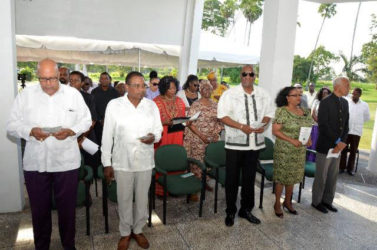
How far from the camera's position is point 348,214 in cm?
437

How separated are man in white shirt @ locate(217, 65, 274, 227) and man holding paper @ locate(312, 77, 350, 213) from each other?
978 millimetres

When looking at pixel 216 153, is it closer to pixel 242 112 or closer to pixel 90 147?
pixel 242 112

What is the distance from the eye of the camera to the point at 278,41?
522cm

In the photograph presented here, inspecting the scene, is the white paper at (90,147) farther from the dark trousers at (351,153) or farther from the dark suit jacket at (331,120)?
the dark trousers at (351,153)

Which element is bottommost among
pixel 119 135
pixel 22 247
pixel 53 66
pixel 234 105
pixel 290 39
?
pixel 22 247

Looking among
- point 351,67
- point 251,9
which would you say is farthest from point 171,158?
point 251,9

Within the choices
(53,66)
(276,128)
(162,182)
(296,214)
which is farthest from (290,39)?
(53,66)

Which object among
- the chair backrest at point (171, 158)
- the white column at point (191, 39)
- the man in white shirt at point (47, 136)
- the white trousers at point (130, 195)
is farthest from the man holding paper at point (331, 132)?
the white column at point (191, 39)

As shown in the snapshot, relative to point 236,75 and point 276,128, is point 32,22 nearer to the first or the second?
point 276,128

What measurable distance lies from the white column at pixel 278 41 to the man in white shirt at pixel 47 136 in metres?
3.69

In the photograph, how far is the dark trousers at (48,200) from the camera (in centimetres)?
268

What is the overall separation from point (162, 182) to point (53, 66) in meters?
1.97

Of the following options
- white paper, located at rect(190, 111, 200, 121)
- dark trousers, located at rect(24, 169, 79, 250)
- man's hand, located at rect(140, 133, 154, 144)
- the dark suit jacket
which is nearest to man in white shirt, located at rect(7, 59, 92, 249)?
dark trousers, located at rect(24, 169, 79, 250)

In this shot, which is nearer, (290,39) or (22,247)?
(22,247)
